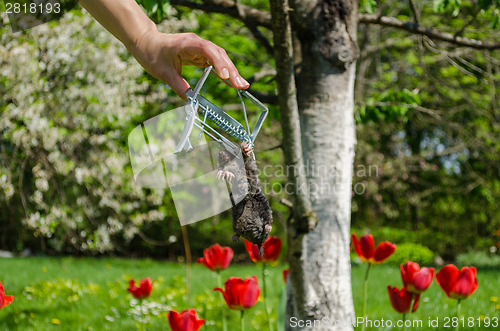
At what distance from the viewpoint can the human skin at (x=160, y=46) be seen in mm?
842

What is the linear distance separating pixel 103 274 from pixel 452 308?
4429mm

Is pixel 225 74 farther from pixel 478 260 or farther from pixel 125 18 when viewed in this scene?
pixel 478 260

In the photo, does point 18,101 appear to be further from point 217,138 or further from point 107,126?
point 217,138

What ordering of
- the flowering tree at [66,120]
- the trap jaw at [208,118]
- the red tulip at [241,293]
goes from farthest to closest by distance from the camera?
the flowering tree at [66,120] < the red tulip at [241,293] < the trap jaw at [208,118]

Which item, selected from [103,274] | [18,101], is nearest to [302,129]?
[18,101]

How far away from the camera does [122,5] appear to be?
102 centimetres

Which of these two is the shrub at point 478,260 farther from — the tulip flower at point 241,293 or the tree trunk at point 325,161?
the tulip flower at point 241,293

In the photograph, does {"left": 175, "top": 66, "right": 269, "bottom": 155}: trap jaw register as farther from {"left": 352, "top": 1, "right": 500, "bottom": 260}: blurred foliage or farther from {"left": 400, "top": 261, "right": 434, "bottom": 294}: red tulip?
{"left": 352, "top": 1, "right": 500, "bottom": 260}: blurred foliage

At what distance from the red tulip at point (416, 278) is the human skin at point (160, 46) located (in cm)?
150

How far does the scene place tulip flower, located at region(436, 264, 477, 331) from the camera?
6.82 feet

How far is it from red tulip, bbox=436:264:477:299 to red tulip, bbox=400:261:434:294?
0.25 ft

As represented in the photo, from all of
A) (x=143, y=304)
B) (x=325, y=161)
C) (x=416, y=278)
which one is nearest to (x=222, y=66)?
(x=325, y=161)

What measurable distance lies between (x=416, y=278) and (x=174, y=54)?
1573mm

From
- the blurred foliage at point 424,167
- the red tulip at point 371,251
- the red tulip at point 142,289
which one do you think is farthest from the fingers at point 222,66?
the blurred foliage at point 424,167
